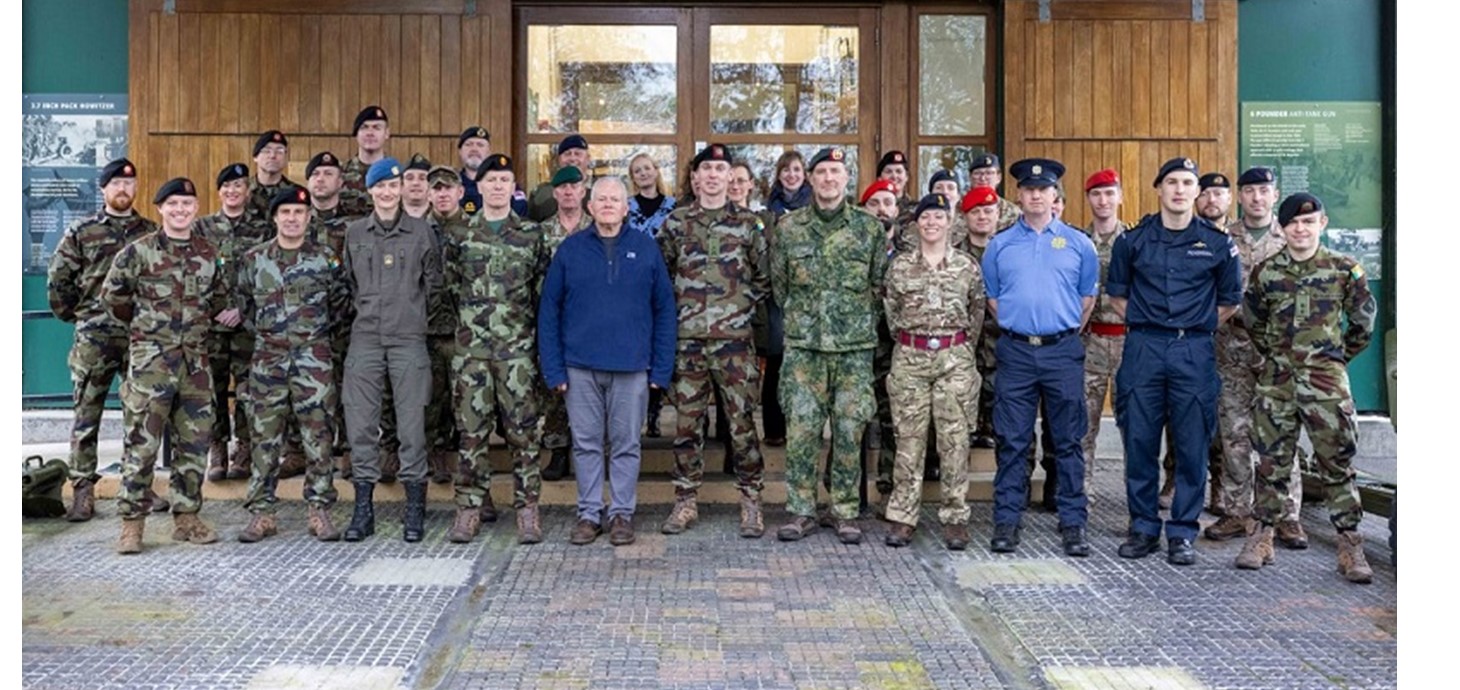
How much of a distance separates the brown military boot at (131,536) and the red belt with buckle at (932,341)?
366cm

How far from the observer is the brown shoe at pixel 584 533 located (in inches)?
240

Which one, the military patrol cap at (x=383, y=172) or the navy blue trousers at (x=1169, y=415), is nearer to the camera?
the navy blue trousers at (x=1169, y=415)

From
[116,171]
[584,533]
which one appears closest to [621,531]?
[584,533]

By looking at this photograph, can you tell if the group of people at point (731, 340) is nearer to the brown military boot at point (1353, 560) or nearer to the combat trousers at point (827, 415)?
the combat trousers at point (827, 415)

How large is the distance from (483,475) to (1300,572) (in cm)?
378

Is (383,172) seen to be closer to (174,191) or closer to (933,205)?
(174,191)

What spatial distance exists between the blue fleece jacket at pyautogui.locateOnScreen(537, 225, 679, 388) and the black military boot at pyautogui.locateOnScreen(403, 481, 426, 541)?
0.83 metres

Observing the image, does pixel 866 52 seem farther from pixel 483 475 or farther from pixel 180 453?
pixel 180 453

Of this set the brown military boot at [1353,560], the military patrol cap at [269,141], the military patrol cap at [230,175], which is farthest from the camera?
the military patrol cap at [269,141]

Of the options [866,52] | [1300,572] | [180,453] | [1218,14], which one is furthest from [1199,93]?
[180,453]

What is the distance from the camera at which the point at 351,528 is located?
6.16 meters

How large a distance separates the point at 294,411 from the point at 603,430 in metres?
1.49

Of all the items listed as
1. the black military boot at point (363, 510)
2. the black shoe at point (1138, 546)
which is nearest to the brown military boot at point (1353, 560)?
the black shoe at point (1138, 546)

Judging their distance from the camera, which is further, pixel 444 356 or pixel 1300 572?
pixel 444 356
